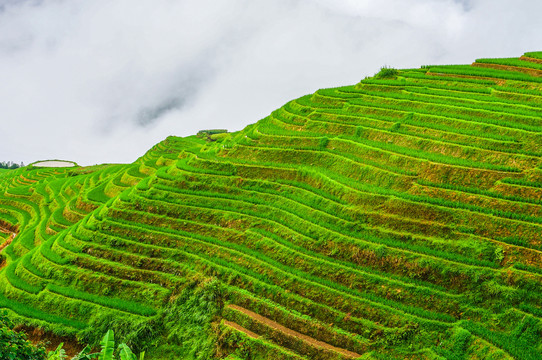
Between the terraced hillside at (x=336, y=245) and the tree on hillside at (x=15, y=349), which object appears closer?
the tree on hillside at (x=15, y=349)

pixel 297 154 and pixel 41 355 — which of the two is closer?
pixel 41 355

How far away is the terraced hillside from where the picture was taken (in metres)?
9.91

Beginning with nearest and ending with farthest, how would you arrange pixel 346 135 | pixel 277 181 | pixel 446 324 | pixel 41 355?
pixel 41 355 < pixel 446 324 < pixel 277 181 < pixel 346 135

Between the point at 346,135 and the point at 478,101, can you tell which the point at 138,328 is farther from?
the point at 478,101

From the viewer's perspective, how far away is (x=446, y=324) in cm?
951

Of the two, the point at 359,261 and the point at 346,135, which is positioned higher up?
the point at 346,135

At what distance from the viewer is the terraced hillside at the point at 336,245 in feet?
32.5

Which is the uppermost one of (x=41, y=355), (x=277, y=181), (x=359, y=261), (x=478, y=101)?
(x=478, y=101)

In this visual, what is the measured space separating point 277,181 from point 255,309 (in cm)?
575

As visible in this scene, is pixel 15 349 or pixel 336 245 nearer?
pixel 15 349

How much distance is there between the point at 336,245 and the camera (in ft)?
39.3

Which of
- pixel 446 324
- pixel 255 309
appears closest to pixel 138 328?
pixel 255 309

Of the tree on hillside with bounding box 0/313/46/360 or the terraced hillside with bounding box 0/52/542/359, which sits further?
the terraced hillside with bounding box 0/52/542/359

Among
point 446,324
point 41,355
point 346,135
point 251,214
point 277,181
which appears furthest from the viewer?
point 346,135
